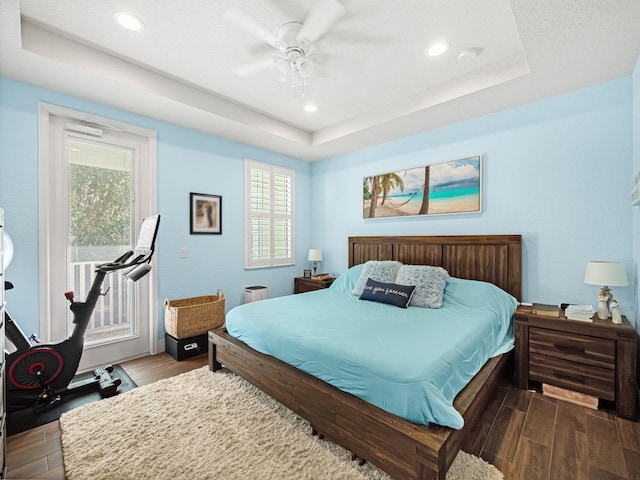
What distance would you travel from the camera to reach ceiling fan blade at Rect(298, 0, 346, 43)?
5.57ft

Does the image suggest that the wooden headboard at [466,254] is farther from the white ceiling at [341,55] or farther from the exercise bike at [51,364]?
the exercise bike at [51,364]

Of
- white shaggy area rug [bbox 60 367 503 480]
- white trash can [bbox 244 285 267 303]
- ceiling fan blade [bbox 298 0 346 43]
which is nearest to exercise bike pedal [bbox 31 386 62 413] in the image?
white shaggy area rug [bbox 60 367 503 480]

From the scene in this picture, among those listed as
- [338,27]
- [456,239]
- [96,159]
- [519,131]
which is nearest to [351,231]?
[456,239]

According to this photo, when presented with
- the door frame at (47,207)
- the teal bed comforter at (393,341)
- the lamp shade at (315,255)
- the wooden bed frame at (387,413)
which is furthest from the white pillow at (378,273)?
the door frame at (47,207)

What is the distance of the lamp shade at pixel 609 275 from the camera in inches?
86.6

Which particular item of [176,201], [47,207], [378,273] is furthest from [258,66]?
[378,273]

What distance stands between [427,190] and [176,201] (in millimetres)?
3009

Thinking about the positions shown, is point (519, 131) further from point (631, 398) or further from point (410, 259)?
point (631, 398)

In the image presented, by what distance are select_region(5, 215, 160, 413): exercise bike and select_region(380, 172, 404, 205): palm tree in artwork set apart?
2795 millimetres

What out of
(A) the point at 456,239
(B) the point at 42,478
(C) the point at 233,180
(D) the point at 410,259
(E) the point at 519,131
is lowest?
(B) the point at 42,478

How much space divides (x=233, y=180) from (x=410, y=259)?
2546 millimetres

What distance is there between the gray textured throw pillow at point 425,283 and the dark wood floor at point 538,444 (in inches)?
36.0

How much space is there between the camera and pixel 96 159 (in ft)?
9.71

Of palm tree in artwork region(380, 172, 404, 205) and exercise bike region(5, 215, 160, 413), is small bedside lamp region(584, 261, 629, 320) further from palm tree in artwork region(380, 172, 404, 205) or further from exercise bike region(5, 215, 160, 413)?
exercise bike region(5, 215, 160, 413)
